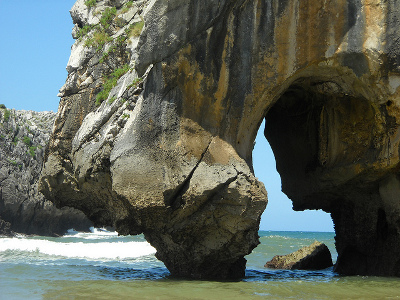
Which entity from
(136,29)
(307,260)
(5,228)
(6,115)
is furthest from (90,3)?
(6,115)

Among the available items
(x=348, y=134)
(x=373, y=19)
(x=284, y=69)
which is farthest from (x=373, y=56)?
(x=348, y=134)

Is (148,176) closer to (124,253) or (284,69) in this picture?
(284,69)

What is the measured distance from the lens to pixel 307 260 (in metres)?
14.8

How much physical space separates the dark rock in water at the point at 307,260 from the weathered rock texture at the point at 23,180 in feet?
86.2

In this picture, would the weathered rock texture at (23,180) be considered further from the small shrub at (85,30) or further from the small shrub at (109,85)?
the small shrub at (109,85)

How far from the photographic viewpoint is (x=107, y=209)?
10820mm

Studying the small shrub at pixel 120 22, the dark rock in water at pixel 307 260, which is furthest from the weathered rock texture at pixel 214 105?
the dark rock in water at pixel 307 260

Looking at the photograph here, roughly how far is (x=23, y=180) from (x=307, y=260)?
2811 cm

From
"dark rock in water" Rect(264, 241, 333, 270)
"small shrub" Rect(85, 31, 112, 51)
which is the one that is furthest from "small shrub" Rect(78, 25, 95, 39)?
"dark rock in water" Rect(264, 241, 333, 270)

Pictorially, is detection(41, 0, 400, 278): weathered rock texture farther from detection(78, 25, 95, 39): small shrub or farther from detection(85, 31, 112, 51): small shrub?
detection(78, 25, 95, 39): small shrub

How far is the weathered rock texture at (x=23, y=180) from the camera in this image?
3669 cm

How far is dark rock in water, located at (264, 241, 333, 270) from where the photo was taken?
48.6ft

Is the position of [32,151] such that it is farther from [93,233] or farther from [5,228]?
[93,233]

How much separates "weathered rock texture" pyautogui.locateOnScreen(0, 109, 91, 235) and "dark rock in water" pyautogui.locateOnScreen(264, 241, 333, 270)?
26.3 m
